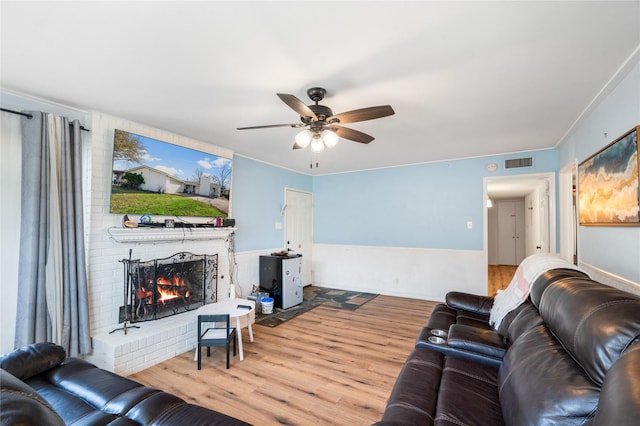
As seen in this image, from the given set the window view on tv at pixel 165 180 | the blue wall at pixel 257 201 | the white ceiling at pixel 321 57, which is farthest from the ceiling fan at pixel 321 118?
the blue wall at pixel 257 201

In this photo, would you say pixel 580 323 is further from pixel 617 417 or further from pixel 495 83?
pixel 495 83

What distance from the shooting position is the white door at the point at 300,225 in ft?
18.6

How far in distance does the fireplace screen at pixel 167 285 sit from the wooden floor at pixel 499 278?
4.92 m

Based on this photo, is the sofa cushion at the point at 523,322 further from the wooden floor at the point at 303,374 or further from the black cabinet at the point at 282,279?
the black cabinet at the point at 282,279

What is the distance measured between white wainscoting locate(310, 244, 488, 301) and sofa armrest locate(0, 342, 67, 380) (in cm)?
469

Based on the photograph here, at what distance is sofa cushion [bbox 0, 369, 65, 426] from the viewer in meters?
0.56

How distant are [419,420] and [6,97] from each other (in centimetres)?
377

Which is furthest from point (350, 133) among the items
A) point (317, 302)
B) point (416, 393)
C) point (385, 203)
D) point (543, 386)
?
point (317, 302)

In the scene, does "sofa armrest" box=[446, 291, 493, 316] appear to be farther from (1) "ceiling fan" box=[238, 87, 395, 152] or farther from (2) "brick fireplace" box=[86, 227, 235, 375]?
(2) "brick fireplace" box=[86, 227, 235, 375]

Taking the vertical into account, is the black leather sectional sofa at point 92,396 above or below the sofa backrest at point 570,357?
below

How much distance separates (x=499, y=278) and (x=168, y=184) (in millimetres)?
7637

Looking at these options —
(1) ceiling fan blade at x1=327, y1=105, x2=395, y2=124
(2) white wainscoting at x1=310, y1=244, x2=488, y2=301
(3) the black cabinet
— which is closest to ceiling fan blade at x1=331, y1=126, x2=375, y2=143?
(1) ceiling fan blade at x1=327, y1=105, x2=395, y2=124

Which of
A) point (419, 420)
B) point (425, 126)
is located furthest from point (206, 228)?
point (419, 420)

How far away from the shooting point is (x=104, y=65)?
2031mm
